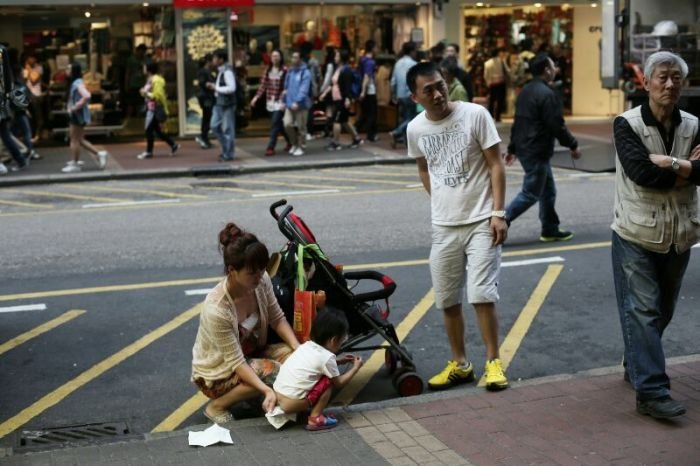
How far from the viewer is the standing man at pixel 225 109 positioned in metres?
19.6

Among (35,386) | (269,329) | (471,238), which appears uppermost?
(471,238)

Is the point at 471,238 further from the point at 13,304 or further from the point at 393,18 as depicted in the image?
the point at 393,18

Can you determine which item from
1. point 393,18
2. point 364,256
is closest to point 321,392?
point 364,256

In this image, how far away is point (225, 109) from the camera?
19.8 metres

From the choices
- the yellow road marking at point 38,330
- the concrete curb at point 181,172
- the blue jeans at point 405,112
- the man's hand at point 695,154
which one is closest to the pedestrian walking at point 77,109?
the concrete curb at point 181,172

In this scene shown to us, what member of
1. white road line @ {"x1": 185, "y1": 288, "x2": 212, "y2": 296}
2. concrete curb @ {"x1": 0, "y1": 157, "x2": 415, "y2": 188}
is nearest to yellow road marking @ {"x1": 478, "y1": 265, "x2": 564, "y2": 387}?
white road line @ {"x1": 185, "y1": 288, "x2": 212, "y2": 296}

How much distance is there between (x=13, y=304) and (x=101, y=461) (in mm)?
4334

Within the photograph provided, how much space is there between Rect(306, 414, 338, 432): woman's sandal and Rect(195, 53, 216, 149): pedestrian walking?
15.7 metres

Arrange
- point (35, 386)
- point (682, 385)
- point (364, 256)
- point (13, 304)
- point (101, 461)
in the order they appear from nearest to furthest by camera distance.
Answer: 1. point (101, 461)
2. point (682, 385)
3. point (35, 386)
4. point (13, 304)
5. point (364, 256)

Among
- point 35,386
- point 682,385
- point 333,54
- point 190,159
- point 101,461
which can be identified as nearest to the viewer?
point 101,461

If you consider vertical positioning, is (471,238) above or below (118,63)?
below

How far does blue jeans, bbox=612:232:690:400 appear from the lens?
19.5ft

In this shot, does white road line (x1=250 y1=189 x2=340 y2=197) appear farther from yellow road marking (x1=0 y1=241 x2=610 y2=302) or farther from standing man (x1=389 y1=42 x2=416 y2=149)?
yellow road marking (x1=0 y1=241 x2=610 y2=302)

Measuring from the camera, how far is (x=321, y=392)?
6.02 metres
